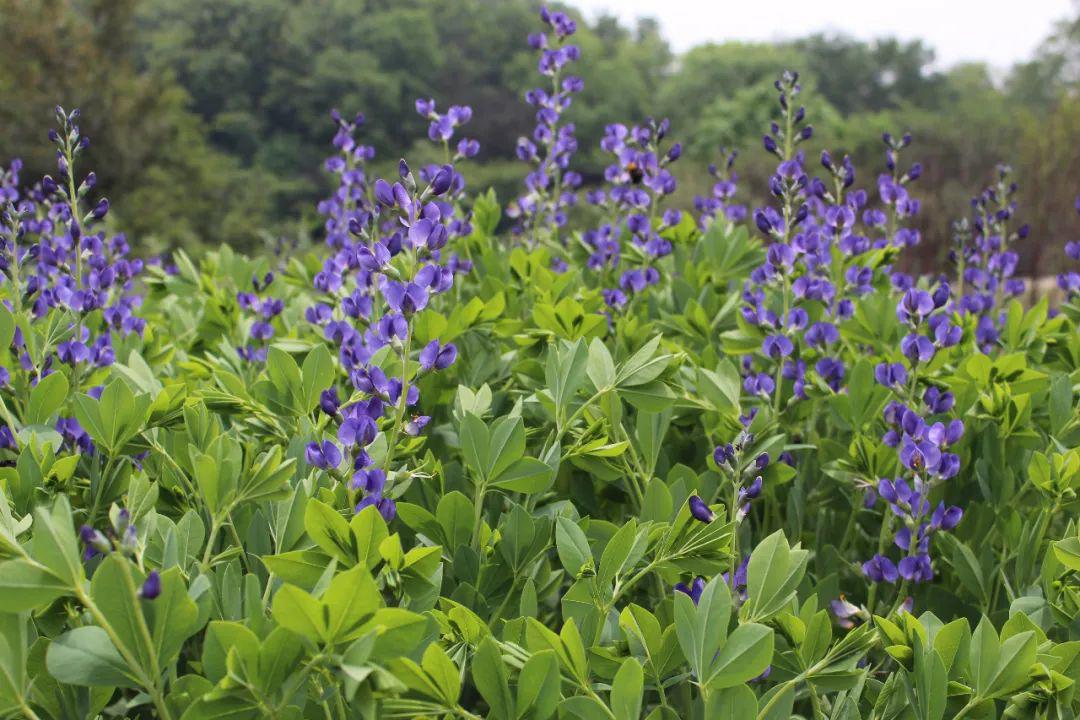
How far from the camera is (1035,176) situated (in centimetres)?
1205

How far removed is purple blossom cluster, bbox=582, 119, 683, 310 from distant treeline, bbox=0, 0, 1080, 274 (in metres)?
14.5

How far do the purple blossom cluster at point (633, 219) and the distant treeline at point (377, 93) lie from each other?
14.5m

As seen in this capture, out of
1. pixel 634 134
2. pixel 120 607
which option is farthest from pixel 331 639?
pixel 634 134

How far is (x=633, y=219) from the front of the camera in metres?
2.55

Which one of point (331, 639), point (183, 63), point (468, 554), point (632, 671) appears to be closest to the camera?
point (331, 639)

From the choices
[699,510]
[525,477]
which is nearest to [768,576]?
[699,510]

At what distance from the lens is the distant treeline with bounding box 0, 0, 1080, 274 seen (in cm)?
2255

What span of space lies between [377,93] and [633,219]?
5349 centimetres

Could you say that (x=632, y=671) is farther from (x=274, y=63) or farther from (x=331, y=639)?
(x=274, y=63)

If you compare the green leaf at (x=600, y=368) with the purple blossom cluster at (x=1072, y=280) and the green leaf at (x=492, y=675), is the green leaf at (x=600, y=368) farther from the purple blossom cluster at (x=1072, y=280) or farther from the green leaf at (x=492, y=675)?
the purple blossom cluster at (x=1072, y=280)

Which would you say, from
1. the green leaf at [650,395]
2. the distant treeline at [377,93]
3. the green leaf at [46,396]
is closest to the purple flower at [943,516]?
the green leaf at [650,395]

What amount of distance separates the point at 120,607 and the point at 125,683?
0.26 ft

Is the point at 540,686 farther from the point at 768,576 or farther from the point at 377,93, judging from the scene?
the point at 377,93

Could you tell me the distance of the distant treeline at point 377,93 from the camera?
2255cm
